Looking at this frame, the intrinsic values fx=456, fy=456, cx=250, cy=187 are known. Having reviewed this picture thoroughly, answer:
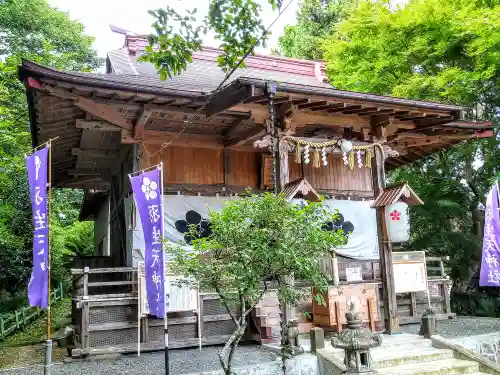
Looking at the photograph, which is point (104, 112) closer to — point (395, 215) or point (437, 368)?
point (395, 215)

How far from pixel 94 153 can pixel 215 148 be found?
11.8 feet

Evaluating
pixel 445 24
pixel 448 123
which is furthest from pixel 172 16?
pixel 445 24

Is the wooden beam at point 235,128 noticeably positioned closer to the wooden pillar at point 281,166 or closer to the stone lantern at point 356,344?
the wooden pillar at point 281,166

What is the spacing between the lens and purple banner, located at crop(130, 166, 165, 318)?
24.7 feet

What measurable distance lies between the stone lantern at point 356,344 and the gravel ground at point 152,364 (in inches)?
64.3

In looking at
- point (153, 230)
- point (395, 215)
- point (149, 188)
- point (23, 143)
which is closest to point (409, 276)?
point (395, 215)

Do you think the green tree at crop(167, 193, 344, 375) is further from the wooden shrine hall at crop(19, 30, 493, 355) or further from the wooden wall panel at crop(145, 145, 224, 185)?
the wooden wall panel at crop(145, 145, 224, 185)

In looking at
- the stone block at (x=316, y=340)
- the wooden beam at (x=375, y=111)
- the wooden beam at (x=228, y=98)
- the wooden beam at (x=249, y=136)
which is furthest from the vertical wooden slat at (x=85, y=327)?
the wooden beam at (x=375, y=111)

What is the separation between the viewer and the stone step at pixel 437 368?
7.51 meters

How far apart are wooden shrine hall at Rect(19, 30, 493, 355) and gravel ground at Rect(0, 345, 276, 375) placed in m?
0.39

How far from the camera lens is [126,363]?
26.5 ft

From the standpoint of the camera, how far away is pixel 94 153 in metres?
12.6

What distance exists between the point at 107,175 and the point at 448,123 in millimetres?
10230

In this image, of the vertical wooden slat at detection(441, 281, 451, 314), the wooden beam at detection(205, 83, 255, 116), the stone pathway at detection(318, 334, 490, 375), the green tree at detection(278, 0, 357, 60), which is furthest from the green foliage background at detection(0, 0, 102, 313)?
the vertical wooden slat at detection(441, 281, 451, 314)
